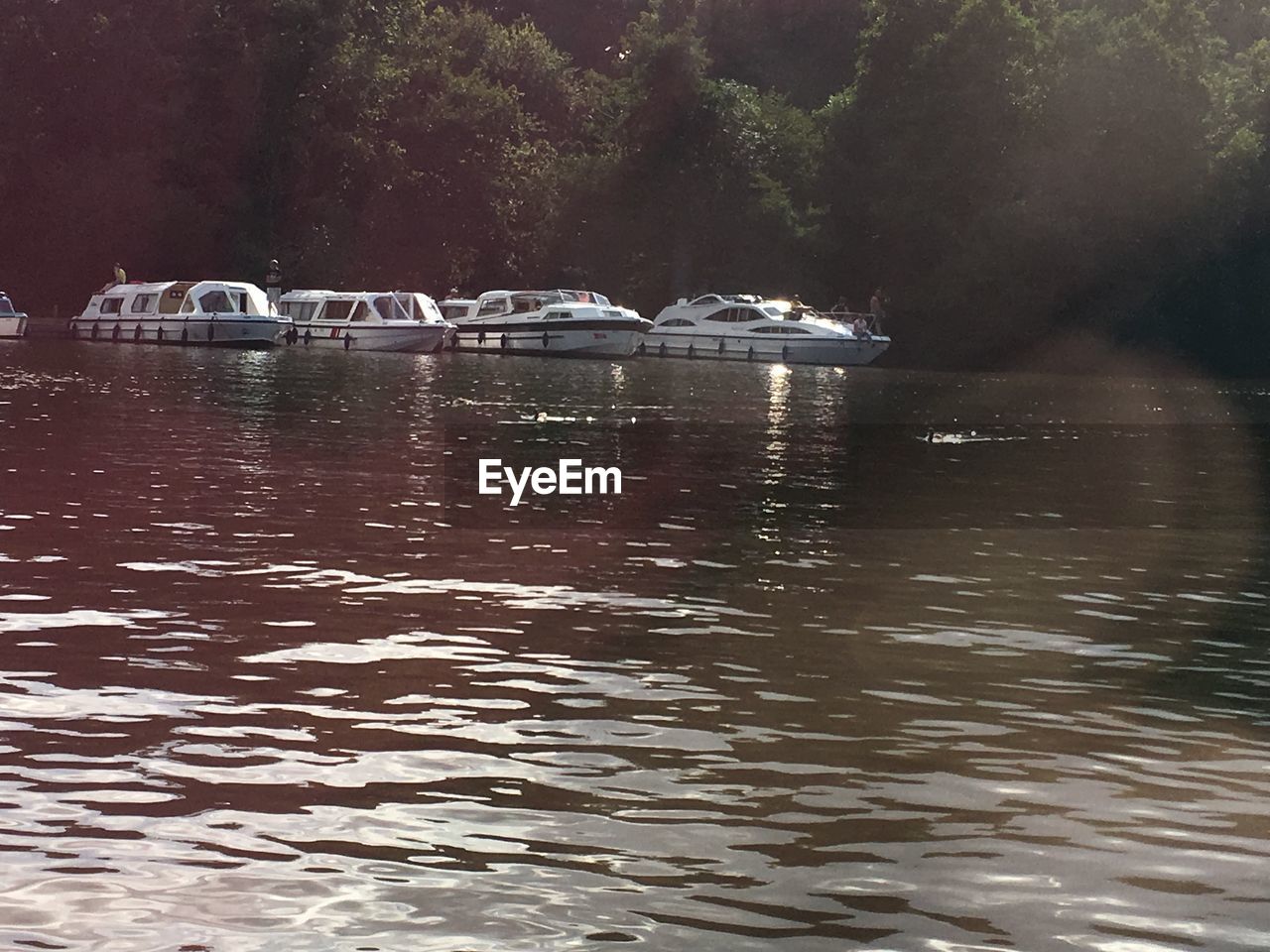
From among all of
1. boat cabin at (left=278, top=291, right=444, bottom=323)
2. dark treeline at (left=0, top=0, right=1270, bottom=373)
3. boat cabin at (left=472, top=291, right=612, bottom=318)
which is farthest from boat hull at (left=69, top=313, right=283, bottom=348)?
dark treeline at (left=0, top=0, right=1270, bottom=373)

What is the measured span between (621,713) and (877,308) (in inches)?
2928

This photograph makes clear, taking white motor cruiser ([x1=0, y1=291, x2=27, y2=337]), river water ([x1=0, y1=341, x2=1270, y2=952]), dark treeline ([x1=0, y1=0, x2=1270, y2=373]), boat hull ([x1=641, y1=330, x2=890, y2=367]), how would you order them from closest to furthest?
river water ([x1=0, y1=341, x2=1270, y2=952]), white motor cruiser ([x1=0, y1=291, x2=27, y2=337]), boat hull ([x1=641, y1=330, x2=890, y2=367]), dark treeline ([x1=0, y1=0, x2=1270, y2=373])

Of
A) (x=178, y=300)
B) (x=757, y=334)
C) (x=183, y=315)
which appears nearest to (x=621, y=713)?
(x=183, y=315)

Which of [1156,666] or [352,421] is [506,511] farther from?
[352,421]

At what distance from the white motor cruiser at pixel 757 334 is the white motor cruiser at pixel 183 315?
614 inches

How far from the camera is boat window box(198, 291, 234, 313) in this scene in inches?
3051

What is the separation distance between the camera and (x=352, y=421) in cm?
3506

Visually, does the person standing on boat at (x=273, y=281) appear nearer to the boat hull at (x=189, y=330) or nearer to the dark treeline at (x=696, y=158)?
the dark treeline at (x=696, y=158)

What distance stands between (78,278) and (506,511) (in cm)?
8153

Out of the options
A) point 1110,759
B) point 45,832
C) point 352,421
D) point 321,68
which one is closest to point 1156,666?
point 1110,759

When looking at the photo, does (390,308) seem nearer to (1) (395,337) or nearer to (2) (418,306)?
(2) (418,306)

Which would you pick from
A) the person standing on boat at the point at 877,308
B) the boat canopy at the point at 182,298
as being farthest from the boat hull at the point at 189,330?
the person standing on boat at the point at 877,308

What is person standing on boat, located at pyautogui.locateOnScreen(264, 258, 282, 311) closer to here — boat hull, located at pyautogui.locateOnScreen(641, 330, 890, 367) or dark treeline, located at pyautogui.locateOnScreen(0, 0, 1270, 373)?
dark treeline, located at pyautogui.locateOnScreen(0, 0, 1270, 373)

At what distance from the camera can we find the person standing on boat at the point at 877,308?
274 feet
